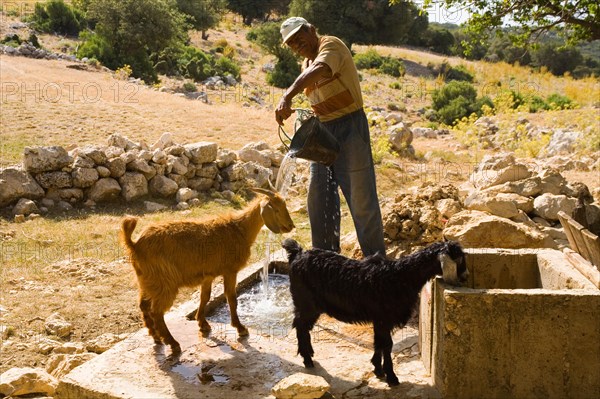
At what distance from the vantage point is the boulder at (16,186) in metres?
9.41

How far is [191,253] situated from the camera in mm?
4625

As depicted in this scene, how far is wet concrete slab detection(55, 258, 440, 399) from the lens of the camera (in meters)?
3.93

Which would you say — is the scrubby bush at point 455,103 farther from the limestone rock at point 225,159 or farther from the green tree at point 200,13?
the green tree at point 200,13

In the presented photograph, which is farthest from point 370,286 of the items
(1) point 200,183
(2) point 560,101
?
(2) point 560,101

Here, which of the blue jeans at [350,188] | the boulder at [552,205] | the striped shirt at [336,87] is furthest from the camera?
the boulder at [552,205]

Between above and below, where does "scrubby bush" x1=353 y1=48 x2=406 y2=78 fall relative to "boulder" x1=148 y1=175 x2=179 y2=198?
above

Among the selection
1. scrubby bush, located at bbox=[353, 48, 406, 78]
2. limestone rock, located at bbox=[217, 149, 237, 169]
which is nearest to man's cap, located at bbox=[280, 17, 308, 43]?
limestone rock, located at bbox=[217, 149, 237, 169]

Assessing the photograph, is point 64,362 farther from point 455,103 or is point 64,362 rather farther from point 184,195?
point 455,103

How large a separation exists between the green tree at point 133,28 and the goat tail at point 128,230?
76.0 feet

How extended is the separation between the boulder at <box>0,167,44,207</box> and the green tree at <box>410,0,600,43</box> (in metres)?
5.96

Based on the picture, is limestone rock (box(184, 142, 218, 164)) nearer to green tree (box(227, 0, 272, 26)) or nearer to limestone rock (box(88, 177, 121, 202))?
limestone rock (box(88, 177, 121, 202))

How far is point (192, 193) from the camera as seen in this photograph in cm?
1065

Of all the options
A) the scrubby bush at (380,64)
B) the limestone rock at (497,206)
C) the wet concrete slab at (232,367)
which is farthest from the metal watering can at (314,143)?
the scrubby bush at (380,64)

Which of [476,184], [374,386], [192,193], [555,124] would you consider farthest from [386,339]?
Result: [555,124]
